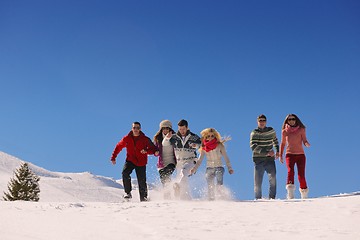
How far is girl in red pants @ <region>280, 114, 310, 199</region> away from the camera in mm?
10375

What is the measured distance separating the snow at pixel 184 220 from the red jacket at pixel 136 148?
9.22 ft

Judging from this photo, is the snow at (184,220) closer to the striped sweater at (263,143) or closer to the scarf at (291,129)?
the striped sweater at (263,143)

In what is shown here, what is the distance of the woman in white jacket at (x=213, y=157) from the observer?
972cm

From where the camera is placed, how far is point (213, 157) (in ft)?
32.8

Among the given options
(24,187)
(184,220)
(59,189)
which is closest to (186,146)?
(184,220)

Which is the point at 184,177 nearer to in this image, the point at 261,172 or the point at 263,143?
the point at 261,172

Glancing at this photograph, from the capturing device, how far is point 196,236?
5.46m

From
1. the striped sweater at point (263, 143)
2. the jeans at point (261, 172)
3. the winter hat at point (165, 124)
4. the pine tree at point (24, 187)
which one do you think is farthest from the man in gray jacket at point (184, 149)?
the pine tree at point (24, 187)

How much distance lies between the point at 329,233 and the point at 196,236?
1801 mm

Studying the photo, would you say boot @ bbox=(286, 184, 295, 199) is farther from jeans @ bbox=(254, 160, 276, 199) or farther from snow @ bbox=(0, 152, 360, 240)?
snow @ bbox=(0, 152, 360, 240)

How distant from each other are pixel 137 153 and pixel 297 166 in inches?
155

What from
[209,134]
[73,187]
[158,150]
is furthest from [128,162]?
[73,187]

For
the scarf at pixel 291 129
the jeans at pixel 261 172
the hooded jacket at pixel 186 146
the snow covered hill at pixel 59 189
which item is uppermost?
the snow covered hill at pixel 59 189

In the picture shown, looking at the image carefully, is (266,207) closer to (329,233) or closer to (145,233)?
(329,233)
